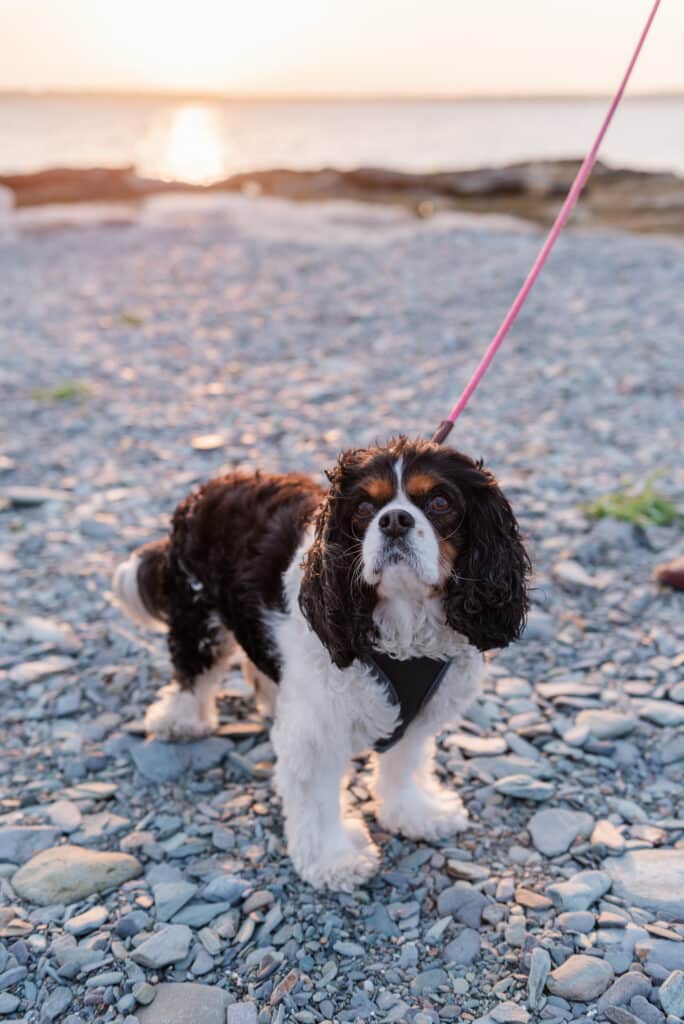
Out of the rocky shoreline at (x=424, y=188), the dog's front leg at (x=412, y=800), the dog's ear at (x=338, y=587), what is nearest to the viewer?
the dog's ear at (x=338, y=587)

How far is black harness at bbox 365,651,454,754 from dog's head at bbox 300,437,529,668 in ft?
0.38

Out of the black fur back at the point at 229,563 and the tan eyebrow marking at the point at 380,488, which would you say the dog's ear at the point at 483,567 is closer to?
the tan eyebrow marking at the point at 380,488

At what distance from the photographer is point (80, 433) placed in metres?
8.40

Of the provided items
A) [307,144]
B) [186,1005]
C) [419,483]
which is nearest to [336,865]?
[186,1005]

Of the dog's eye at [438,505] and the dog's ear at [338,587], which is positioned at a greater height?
the dog's eye at [438,505]

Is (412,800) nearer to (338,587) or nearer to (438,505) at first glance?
(338,587)

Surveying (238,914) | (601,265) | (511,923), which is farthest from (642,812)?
(601,265)

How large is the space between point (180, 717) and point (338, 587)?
4.95ft

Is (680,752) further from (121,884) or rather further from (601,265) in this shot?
(601,265)

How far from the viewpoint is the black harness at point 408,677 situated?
3.27m

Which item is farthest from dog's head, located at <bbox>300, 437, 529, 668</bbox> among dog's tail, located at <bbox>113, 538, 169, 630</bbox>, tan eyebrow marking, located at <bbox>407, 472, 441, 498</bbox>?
dog's tail, located at <bbox>113, 538, 169, 630</bbox>

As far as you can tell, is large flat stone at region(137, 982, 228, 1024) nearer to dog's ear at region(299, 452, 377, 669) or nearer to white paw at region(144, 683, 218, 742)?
dog's ear at region(299, 452, 377, 669)

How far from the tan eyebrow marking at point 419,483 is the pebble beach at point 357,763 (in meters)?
0.76

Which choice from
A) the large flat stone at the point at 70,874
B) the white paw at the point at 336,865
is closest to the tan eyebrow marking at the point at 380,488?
the white paw at the point at 336,865
